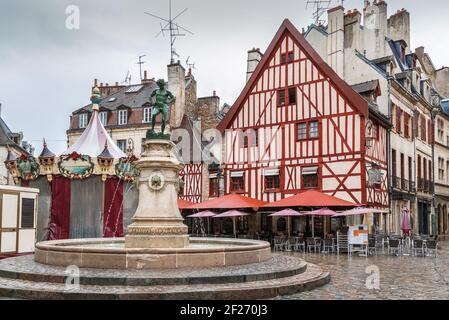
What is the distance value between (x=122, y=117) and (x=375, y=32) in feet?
52.7

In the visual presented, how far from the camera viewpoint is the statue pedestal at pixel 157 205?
1059 centimetres

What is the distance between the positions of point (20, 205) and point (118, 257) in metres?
6.31

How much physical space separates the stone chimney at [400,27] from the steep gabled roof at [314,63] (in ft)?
32.5

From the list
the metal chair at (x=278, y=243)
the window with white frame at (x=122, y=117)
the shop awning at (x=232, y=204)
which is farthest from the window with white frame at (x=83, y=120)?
the metal chair at (x=278, y=243)

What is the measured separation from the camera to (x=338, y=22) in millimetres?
25953

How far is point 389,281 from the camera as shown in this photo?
1011 centimetres

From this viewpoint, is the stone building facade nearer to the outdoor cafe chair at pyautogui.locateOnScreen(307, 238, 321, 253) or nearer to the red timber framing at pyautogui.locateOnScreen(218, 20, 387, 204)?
the red timber framing at pyautogui.locateOnScreen(218, 20, 387, 204)

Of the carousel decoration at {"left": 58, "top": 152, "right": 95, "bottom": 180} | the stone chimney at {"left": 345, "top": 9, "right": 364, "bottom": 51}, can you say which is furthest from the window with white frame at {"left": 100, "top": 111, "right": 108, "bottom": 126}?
the carousel decoration at {"left": 58, "top": 152, "right": 95, "bottom": 180}

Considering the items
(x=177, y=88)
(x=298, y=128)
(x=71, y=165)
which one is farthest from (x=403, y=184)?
(x=71, y=165)

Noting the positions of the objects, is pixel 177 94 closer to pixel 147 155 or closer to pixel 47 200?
pixel 47 200

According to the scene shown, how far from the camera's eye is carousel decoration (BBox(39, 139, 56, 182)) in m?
16.0

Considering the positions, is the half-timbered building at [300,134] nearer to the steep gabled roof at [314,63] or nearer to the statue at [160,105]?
the steep gabled roof at [314,63]

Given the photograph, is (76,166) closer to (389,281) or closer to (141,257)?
(141,257)
